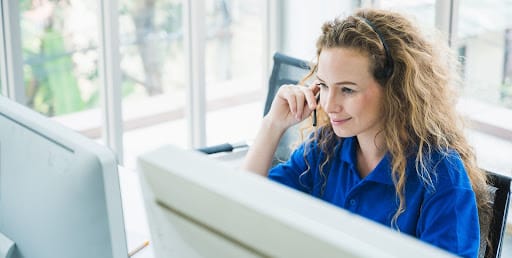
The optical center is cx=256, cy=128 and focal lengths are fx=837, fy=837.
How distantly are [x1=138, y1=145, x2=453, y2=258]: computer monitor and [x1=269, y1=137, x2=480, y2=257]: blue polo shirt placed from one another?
2.64 feet

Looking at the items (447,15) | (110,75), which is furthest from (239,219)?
(110,75)

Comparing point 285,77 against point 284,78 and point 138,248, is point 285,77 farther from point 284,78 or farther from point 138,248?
point 138,248

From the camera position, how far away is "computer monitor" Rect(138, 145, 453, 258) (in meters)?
0.74

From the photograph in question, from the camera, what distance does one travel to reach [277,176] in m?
2.02

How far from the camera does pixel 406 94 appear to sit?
1764 millimetres

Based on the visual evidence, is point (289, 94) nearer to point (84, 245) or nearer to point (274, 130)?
point (274, 130)

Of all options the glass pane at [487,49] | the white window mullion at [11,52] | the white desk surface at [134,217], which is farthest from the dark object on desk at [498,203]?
the white window mullion at [11,52]

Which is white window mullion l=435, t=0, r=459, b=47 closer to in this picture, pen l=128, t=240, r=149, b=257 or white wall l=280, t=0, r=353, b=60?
white wall l=280, t=0, r=353, b=60

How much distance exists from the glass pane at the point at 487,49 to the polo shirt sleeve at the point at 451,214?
148 cm

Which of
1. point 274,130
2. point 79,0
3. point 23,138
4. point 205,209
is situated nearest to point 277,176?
point 274,130

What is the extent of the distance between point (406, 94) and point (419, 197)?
22cm

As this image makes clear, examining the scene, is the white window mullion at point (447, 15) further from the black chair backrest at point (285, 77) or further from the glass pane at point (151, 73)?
the glass pane at point (151, 73)

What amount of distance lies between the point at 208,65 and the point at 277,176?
77.9 inches

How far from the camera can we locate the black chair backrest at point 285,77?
8.04 feet
